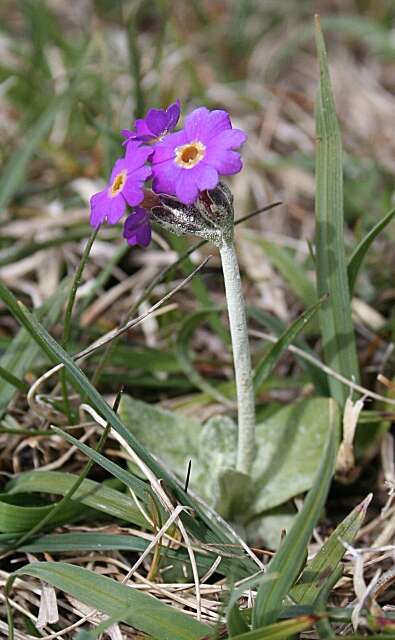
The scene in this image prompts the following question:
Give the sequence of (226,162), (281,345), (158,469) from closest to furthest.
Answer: (226,162) → (158,469) → (281,345)

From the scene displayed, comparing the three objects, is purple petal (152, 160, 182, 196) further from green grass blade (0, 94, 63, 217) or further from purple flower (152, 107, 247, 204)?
green grass blade (0, 94, 63, 217)

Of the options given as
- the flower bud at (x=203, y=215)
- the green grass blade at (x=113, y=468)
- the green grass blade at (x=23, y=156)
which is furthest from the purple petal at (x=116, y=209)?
the green grass blade at (x=23, y=156)

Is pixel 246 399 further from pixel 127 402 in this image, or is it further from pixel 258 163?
pixel 258 163

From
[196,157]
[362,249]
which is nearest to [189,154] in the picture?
[196,157]

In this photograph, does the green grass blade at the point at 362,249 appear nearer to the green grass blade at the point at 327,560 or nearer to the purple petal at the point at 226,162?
the purple petal at the point at 226,162

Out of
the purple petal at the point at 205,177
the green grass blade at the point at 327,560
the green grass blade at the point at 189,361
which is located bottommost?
→ the green grass blade at the point at 327,560

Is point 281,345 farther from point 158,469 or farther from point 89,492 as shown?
Result: point 89,492

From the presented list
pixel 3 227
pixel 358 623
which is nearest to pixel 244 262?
pixel 3 227
